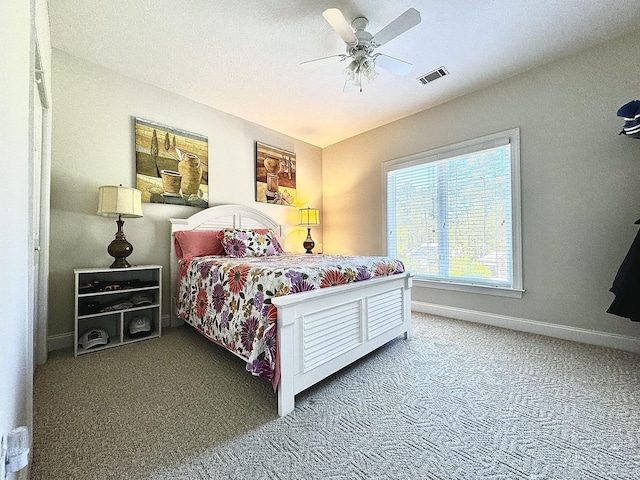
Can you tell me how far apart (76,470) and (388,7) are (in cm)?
321

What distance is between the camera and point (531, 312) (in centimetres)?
270

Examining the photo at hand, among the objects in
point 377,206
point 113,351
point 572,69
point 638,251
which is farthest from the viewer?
point 377,206

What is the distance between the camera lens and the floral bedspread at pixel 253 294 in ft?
4.96

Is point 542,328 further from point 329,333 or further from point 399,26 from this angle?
point 399,26

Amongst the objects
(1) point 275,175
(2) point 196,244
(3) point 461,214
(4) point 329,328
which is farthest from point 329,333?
(1) point 275,175

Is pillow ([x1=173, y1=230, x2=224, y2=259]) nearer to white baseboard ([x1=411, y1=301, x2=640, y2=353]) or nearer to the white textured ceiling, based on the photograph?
the white textured ceiling

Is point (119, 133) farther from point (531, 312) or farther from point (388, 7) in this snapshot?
point (531, 312)

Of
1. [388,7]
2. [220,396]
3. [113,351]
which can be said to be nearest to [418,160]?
[388,7]

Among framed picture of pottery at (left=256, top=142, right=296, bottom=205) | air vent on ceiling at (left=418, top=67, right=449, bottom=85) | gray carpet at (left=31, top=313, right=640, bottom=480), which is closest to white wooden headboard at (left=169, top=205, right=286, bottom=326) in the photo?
framed picture of pottery at (left=256, top=142, right=296, bottom=205)

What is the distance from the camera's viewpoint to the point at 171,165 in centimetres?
303

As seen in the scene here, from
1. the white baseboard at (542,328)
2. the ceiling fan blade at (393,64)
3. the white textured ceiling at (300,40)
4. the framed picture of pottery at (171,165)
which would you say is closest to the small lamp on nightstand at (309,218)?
the framed picture of pottery at (171,165)

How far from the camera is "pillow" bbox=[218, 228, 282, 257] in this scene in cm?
288

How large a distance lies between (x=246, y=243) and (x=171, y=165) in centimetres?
123

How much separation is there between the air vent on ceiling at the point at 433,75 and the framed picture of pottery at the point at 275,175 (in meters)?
2.16
